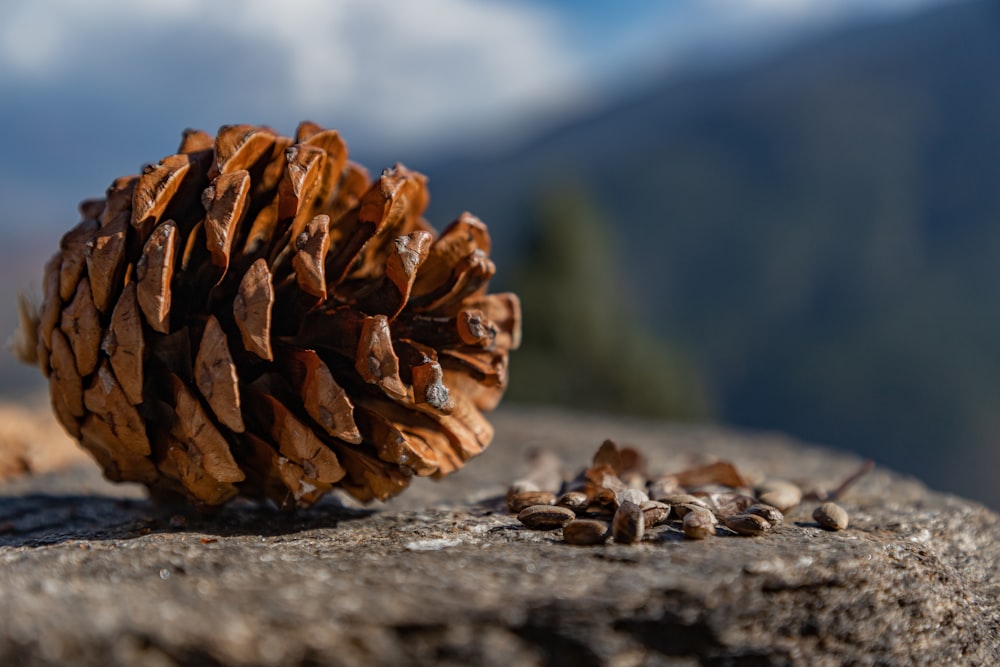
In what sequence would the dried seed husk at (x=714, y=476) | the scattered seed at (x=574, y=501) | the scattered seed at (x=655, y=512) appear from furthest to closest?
the dried seed husk at (x=714, y=476) < the scattered seed at (x=574, y=501) < the scattered seed at (x=655, y=512)

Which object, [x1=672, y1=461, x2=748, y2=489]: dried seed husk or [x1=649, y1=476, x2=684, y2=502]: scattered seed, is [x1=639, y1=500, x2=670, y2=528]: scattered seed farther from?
[x1=672, y1=461, x2=748, y2=489]: dried seed husk

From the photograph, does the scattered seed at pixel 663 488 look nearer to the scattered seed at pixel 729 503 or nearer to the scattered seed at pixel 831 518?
the scattered seed at pixel 729 503

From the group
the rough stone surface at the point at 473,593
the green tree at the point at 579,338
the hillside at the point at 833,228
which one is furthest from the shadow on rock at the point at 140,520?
the hillside at the point at 833,228

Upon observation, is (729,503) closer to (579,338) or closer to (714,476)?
(714,476)

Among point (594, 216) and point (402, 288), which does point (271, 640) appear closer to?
point (402, 288)

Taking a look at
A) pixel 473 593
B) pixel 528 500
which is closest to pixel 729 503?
pixel 528 500

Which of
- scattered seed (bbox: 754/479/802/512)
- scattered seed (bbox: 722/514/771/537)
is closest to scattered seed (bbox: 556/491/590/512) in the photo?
scattered seed (bbox: 722/514/771/537)
